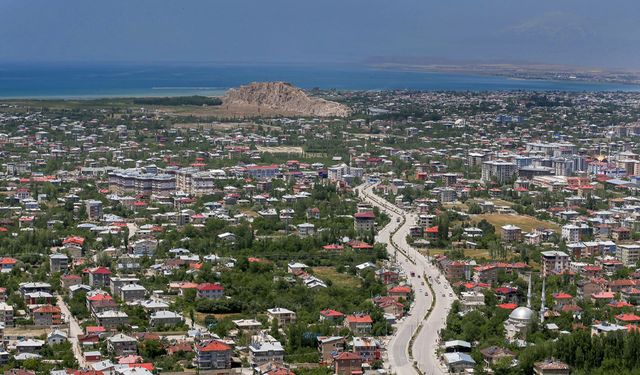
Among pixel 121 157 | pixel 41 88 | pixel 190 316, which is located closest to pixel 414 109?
pixel 121 157

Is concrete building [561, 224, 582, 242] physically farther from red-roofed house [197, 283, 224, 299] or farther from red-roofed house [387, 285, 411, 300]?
red-roofed house [197, 283, 224, 299]

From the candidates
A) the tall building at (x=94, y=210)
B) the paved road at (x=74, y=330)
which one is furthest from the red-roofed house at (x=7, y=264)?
the tall building at (x=94, y=210)

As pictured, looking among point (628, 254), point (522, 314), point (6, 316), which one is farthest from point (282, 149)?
point (522, 314)

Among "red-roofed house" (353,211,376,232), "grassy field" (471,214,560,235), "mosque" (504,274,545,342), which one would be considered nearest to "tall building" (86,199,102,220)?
"red-roofed house" (353,211,376,232)

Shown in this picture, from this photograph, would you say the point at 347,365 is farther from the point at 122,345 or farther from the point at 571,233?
the point at 571,233

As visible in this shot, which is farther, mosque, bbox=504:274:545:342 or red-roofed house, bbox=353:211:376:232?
red-roofed house, bbox=353:211:376:232
